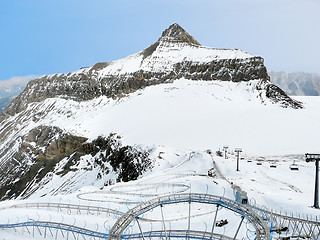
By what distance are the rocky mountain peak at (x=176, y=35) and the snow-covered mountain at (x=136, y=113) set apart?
586 millimetres

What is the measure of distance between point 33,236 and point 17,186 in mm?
62710

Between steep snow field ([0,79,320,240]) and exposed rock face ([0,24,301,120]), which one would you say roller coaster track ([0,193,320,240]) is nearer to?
steep snow field ([0,79,320,240])

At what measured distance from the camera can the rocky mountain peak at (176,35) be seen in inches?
5315

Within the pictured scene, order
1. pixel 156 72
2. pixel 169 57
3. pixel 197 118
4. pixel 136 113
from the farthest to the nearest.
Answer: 1. pixel 169 57
2. pixel 156 72
3. pixel 136 113
4. pixel 197 118

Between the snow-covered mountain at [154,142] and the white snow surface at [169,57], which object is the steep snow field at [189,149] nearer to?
the snow-covered mountain at [154,142]

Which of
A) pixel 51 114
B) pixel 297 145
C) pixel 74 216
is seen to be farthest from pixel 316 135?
pixel 51 114

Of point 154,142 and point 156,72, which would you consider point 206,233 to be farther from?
point 156,72

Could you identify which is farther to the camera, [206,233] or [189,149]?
[189,149]

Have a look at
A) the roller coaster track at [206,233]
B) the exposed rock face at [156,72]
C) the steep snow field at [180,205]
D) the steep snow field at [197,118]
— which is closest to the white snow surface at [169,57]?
the exposed rock face at [156,72]

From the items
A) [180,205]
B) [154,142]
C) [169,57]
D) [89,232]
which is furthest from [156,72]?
[89,232]

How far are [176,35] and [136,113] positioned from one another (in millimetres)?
68502

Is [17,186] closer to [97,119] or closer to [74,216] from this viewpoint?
[97,119]

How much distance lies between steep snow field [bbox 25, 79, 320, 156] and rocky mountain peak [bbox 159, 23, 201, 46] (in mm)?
35755

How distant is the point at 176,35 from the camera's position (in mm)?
136750
